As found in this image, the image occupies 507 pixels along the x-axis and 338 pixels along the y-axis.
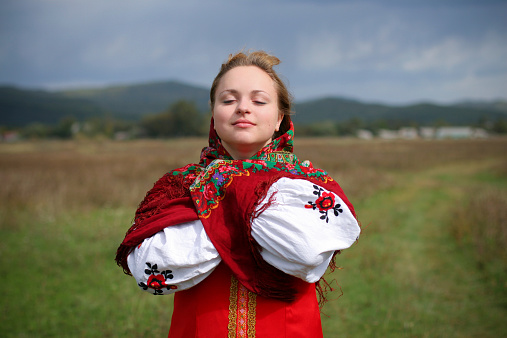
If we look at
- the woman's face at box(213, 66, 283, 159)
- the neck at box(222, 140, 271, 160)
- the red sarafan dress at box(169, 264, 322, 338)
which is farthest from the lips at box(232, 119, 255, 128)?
the red sarafan dress at box(169, 264, 322, 338)

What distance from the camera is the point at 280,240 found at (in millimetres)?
1167

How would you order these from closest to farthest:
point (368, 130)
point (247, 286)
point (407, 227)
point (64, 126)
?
point (247, 286)
point (407, 227)
point (64, 126)
point (368, 130)

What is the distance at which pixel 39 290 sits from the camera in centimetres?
457

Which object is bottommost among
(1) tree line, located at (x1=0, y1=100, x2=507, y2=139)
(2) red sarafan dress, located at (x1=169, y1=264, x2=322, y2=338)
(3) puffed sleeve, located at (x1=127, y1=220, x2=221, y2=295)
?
(1) tree line, located at (x1=0, y1=100, x2=507, y2=139)

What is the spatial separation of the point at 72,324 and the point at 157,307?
0.88m

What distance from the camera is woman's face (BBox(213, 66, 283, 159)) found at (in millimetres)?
1489

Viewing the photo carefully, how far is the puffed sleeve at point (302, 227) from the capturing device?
1159 mm

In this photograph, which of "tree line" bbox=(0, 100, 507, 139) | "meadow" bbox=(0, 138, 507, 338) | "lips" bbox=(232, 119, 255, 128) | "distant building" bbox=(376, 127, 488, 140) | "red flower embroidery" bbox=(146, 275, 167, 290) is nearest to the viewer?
"red flower embroidery" bbox=(146, 275, 167, 290)

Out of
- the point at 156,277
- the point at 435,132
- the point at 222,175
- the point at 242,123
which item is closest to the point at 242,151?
the point at 242,123

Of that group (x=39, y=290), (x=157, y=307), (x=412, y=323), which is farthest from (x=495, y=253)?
(x=39, y=290)

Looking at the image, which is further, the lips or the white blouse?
the lips

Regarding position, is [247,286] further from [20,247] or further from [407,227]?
[407,227]

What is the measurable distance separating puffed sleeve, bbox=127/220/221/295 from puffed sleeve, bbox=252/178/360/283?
7.4 inches

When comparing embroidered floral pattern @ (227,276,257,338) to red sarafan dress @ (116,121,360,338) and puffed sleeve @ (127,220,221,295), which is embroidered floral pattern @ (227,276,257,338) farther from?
puffed sleeve @ (127,220,221,295)
